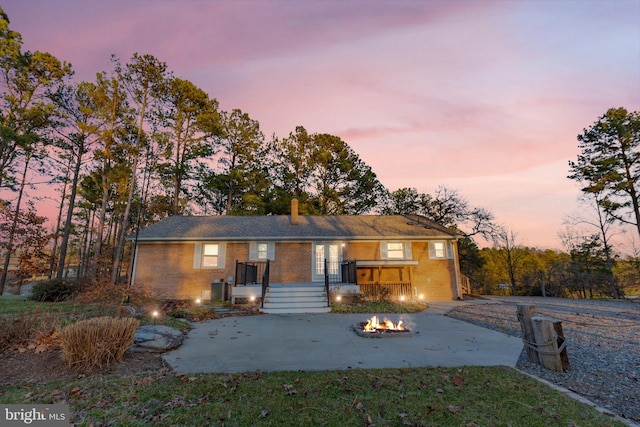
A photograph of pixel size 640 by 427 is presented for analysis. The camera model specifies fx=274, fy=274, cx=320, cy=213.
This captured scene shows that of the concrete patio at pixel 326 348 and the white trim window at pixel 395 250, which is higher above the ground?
the white trim window at pixel 395 250

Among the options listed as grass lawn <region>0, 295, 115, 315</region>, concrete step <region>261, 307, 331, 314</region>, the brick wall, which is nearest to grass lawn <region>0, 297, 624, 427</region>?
grass lawn <region>0, 295, 115, 315</region>

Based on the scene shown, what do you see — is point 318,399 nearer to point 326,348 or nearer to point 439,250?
point 326,348

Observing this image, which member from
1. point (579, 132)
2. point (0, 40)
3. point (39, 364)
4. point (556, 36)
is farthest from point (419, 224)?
point (0, 40)

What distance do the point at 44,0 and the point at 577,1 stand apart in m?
15.1

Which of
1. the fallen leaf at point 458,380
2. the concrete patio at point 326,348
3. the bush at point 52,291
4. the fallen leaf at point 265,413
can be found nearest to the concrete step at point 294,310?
the concrete patio at point 326,348

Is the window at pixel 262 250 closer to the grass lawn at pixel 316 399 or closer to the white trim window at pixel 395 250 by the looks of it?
the white trim window at pixel 395 250

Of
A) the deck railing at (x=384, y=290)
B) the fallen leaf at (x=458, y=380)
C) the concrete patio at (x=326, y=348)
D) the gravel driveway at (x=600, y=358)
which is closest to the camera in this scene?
the gravel driveway at (x=600, y=358)

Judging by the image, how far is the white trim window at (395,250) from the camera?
15977mm

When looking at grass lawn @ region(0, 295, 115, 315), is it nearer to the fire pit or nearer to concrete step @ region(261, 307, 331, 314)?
concrete step @ region(261, 307, 331, 314)

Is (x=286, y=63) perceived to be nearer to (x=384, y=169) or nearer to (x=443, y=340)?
(x=443, y=340)

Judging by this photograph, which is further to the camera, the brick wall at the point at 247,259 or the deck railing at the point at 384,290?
the brick wall at the point at 247,259

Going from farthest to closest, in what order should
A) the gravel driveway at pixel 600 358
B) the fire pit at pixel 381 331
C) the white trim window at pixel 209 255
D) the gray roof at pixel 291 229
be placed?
the gray roof at pixel 291 229 → the white trim window at pixel 209 255 → the fire pit at pixel 381 331 → the gravel driveway at pixel 600 358

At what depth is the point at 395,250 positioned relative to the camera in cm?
1612

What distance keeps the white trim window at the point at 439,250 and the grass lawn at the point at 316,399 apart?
486 inches
